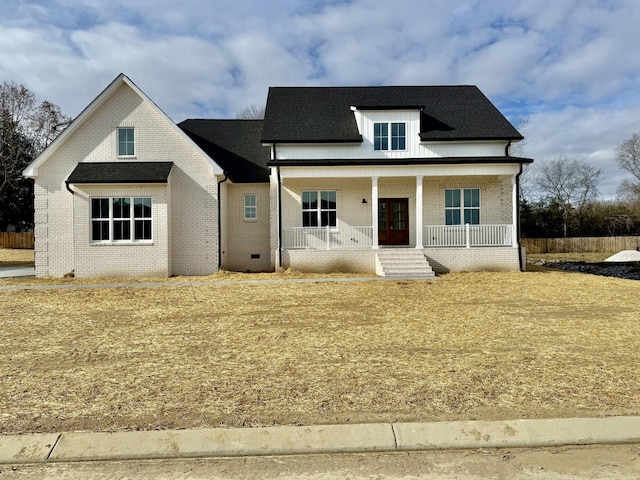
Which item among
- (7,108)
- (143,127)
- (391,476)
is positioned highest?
(7,108)

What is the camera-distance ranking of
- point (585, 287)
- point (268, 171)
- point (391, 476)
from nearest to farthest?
1. point (391, 476)
2. point (585, 287)
3. point (268, 171)

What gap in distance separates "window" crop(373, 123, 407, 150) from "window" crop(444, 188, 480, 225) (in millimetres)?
2924

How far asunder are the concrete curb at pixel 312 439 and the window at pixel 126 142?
48.9ft

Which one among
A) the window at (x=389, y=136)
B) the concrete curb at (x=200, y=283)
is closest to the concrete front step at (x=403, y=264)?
the concrete curb at (x=200, y=283)

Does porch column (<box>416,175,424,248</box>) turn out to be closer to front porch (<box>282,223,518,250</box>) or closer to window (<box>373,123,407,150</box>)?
front porch (<box>282,223,518,250</box>)

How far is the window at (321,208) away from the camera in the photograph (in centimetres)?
1877

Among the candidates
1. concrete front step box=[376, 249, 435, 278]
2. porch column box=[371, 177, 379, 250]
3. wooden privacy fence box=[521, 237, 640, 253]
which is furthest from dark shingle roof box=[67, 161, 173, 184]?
wooden privacy fence box=[521, 237, 640, 253]

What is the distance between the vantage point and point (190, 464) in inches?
139

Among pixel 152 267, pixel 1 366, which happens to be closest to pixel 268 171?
pixel 152 267

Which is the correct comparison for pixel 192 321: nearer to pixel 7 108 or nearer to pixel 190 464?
pixel 190 464

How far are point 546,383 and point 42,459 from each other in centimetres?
494

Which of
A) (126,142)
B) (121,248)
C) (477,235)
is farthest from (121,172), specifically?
(477,235)

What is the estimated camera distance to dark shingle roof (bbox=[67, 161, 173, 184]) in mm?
15688

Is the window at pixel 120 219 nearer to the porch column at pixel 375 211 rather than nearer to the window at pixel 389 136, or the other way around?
the porch column at pixel 375 211
